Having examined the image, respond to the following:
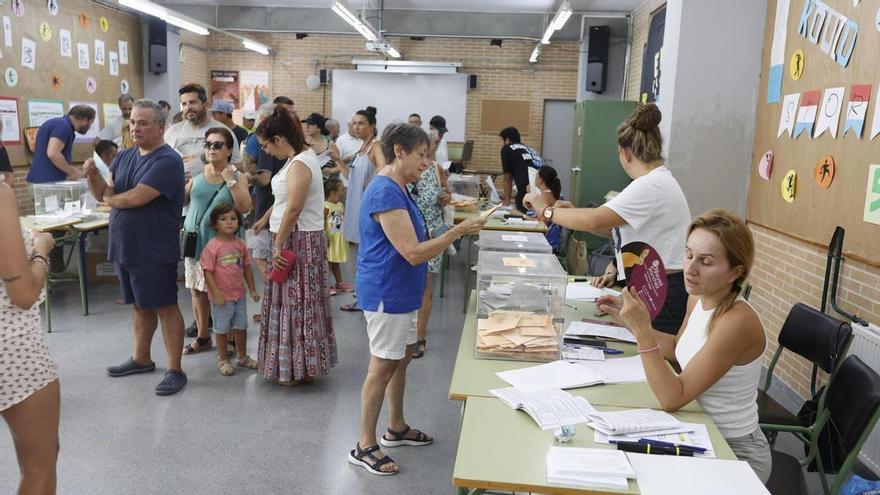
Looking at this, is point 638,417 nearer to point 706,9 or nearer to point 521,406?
point 521,406

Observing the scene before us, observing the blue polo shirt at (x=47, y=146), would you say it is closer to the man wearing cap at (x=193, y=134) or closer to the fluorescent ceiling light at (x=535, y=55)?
the man wearing cap at (x=193, y=134)

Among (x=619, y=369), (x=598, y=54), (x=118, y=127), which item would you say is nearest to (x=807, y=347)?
(x=619, y=369)

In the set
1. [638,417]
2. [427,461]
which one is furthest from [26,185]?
[638,417]

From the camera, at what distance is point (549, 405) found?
2.14m

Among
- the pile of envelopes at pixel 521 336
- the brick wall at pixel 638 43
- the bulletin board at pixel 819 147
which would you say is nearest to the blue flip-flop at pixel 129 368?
the pile of envelopes at pixel 521 336

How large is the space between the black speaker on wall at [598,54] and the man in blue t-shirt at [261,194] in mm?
7013

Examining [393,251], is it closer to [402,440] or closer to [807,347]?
[402,440]

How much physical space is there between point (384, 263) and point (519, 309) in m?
0.62

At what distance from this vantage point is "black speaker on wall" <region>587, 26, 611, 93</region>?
11.2 m

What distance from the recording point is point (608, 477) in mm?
1718

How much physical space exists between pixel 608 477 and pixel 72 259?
7453 millimetres

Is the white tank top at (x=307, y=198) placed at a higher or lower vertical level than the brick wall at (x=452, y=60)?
lower

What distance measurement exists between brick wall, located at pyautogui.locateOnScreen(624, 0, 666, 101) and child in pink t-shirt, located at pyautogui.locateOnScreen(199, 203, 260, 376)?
6.93 meters

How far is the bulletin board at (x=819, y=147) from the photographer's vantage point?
3.59 metres
